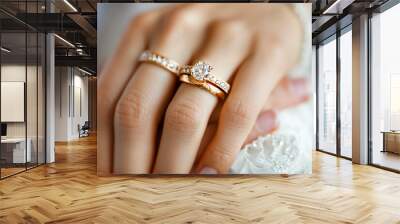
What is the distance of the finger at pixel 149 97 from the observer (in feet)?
17.6

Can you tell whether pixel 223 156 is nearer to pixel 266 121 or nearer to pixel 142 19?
pixel 266 121

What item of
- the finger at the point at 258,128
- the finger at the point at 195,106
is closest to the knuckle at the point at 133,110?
the finger at the point at 195,106

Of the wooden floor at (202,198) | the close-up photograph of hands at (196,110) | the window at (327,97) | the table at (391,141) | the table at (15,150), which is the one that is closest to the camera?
the wooden floor at (202,198)

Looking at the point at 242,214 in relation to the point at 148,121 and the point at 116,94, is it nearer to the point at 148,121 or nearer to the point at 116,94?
the point at 148,121

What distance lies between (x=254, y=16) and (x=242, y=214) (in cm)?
313

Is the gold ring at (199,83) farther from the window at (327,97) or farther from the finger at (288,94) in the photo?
the window at (327,97)

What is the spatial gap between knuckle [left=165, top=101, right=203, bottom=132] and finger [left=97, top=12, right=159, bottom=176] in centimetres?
83

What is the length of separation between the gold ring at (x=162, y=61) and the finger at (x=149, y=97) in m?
0.05

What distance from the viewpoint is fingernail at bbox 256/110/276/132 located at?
18.3 feet

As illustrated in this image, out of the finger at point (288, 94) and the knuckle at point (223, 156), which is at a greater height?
the finger at point (288, 94)

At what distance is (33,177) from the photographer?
5941mm

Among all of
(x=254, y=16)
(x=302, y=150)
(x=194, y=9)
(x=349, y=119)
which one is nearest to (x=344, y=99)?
(x=349, y=119)

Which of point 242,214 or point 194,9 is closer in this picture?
point 242,214

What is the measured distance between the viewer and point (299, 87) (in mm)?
5668
